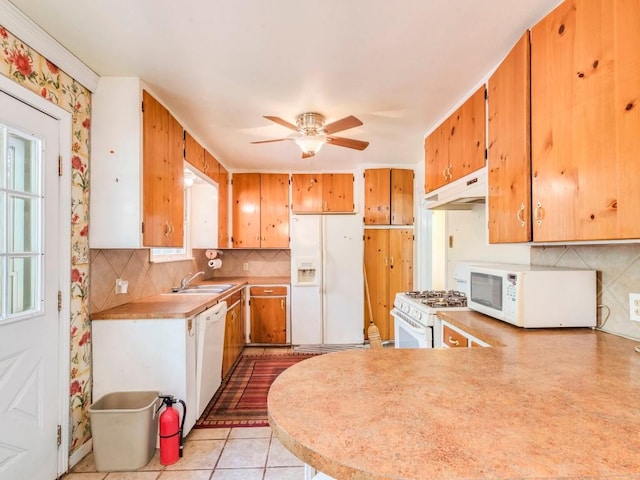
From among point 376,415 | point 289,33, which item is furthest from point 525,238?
point 289,33

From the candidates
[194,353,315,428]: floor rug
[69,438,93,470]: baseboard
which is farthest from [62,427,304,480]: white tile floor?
[194,353,315,428]: floor rug

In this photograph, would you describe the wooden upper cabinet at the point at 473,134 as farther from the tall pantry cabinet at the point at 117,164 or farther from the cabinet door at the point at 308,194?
the cabinet door at the point at 308,194

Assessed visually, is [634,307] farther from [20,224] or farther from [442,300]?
[20,224]

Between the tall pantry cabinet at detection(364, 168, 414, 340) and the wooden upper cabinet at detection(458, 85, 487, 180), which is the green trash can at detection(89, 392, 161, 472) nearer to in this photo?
the wooden upper cabinet at detection(458, 85, 487, 180)

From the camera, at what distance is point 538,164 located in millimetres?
1440

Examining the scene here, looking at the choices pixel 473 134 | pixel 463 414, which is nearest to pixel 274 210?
pixel 473 134

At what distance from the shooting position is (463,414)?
2.53ft

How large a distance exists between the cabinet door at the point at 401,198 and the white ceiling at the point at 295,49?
1.58m

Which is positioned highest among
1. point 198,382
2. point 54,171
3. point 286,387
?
point 54,171

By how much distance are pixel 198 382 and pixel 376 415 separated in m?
1.88

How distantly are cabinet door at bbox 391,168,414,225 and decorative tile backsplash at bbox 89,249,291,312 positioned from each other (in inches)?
64.4

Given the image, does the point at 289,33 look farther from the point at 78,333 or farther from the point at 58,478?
the point at 58,478

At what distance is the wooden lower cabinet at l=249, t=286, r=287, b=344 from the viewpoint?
4051 mm

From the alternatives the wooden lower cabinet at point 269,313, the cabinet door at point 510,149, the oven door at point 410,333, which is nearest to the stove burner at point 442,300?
the oven door at point 410,333
